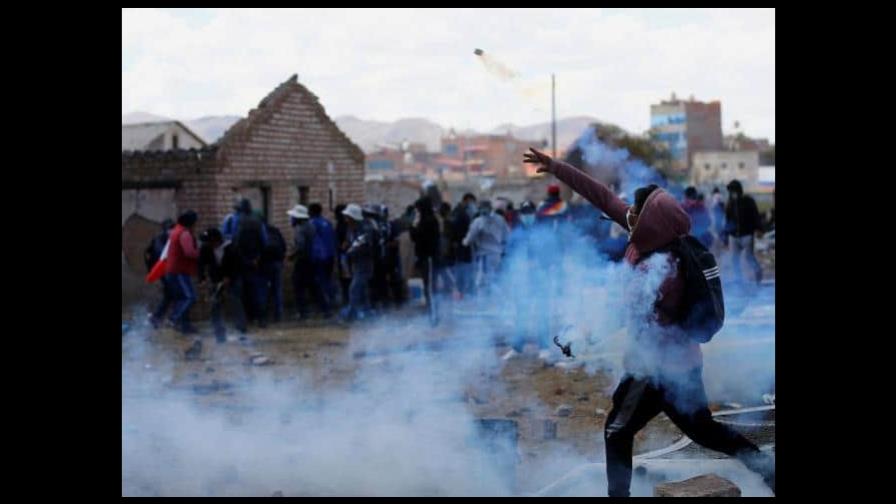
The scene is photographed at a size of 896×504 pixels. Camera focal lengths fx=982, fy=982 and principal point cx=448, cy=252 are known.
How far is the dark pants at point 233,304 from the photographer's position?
11273 mm

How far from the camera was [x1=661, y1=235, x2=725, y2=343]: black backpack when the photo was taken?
14.6 feet

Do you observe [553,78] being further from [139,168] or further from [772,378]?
[139,168]

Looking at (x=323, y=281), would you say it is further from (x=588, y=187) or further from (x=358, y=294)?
(x=588, y=187)

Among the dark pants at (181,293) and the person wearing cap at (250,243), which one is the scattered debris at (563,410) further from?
the dark pants at (181,293)

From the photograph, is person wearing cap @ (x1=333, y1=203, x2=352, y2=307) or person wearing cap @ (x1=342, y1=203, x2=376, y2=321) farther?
person wearing cap @ (x1=333, y1=203, x2=352, y2=307)

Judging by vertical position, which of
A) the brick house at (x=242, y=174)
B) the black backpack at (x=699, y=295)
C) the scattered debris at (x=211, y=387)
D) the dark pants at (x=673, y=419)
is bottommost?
the scattered debris at (x=211, y=387)

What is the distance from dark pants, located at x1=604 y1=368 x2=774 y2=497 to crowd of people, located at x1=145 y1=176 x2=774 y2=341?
5.06m

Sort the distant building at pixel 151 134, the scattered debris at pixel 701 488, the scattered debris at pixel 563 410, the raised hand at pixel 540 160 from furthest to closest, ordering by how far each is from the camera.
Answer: the distant building at pixel 151 134
the scattered debris at pixel 563 410
the raised hand at pixel 540 160
the scattered debris at pixel 701 488

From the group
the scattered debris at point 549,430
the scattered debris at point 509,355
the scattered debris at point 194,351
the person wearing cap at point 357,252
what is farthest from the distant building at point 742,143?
the scattered debris at point 549,430

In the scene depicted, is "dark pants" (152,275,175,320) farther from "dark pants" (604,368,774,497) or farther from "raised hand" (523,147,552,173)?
"dark pants" (604,368,774,497)

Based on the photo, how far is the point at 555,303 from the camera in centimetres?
997

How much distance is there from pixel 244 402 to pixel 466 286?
17.0 feet

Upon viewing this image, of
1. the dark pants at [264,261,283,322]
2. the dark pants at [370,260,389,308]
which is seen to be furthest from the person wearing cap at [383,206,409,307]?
the dark pants at [264,261,283,322]
